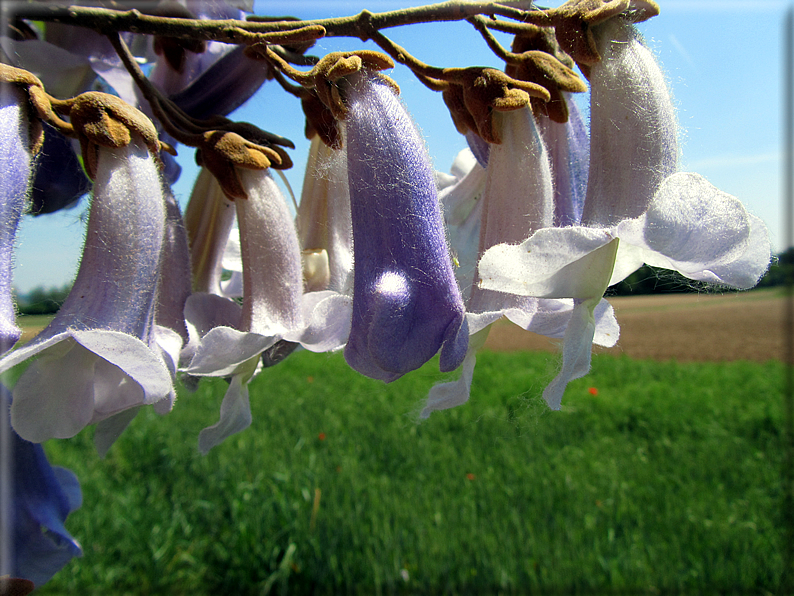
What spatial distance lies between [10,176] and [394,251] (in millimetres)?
339

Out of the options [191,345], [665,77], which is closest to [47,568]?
[191,345]

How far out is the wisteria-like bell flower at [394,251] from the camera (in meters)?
0.40

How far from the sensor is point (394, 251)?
17.1 inches

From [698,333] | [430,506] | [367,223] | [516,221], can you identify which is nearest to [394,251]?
[367,223]

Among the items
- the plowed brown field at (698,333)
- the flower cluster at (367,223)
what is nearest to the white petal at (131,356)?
the flower cluster at (367,223)

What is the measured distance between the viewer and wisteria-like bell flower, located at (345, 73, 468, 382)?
15.9 inches

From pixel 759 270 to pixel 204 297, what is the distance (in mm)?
522

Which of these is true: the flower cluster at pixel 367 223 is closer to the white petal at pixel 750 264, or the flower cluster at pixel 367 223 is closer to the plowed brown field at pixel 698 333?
the white petal at pixel 750 264

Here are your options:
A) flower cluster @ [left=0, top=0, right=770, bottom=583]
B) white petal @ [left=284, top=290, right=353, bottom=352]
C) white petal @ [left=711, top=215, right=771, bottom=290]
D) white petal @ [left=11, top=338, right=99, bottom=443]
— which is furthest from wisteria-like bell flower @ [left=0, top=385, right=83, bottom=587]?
white petal @ [left=711, top=215, right=771, bottom=290]

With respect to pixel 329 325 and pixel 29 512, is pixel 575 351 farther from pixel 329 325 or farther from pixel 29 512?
pixel 29 512

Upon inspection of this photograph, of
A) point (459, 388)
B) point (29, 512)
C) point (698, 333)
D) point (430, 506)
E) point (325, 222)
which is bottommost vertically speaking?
point (698, 333)

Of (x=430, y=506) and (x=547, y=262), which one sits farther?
(x=430, y=506)

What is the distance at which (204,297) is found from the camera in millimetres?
556

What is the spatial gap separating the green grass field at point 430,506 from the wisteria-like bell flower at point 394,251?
0.50ft
